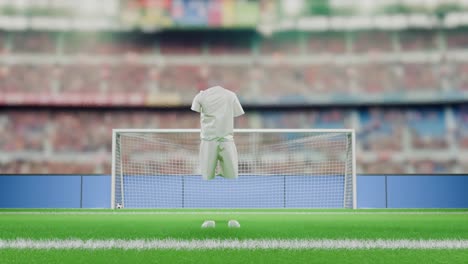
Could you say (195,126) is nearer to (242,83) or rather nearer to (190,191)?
(242,83)

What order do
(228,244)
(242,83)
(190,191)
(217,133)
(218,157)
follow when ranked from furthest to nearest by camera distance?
1. (242,83)
2. (190,191)
3. (218,157)
4. (217,133)
5. (228,244)

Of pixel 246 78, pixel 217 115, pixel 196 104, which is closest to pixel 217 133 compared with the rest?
pixel 217 115

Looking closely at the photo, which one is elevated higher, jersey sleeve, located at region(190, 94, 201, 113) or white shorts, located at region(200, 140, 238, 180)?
jersey sleeve, located at region(190, 94, 201, 113)

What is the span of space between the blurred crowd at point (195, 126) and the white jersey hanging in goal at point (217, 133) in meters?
11.4

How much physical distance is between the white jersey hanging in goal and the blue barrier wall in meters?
6.45

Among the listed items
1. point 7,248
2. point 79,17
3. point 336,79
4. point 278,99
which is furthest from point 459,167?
point 7,248

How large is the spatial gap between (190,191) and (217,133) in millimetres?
6608

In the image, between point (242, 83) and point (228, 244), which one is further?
point (242, 83)

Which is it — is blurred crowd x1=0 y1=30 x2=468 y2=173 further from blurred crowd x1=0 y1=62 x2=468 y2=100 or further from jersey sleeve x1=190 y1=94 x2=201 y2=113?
jersey sleeve x1=190 y1=94 x2=201 y2=113

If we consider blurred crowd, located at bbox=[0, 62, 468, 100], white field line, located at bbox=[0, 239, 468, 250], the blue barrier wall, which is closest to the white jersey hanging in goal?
white field line, located at bbox=[0, 239, 468, 250]

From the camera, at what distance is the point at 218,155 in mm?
4688

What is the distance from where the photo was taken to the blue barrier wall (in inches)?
450

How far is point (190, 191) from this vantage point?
11.1m

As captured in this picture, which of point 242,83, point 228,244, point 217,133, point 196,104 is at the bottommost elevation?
point 228,244
